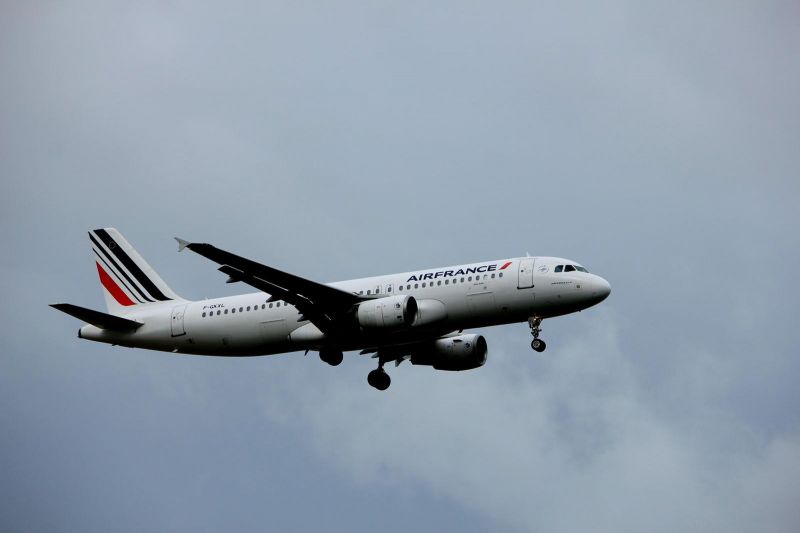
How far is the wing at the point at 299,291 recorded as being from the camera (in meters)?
51.3

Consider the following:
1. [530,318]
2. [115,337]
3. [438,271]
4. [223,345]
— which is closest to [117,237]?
[115,337]

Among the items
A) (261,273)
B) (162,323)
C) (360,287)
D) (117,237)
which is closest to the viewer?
(261,273)

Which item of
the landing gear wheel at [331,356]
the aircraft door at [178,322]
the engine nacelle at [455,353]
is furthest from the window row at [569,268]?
the aircraft door at [178,322]

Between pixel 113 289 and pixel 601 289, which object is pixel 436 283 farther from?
pixel 113 289

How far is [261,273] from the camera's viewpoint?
5200cm

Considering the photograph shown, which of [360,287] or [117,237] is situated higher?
[117,237]

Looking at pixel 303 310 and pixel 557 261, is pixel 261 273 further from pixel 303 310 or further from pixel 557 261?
pixel 557 261

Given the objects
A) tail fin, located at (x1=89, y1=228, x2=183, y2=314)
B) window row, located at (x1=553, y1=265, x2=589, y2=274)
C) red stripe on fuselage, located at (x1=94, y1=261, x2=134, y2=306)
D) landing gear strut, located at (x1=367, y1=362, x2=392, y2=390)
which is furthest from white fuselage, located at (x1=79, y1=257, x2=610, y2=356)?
landing gear strut, located at (x1=367, y1=362, x2=392, y2=390)

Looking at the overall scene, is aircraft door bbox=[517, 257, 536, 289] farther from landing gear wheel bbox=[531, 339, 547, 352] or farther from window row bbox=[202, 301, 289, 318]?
window row bbox=[202, 301, 289, 318]

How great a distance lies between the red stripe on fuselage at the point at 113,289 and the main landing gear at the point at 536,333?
21.5 metres

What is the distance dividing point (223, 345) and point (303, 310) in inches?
218

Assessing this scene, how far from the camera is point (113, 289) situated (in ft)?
208

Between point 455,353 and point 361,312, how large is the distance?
8076 mm

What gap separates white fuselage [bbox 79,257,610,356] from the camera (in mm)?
52656
